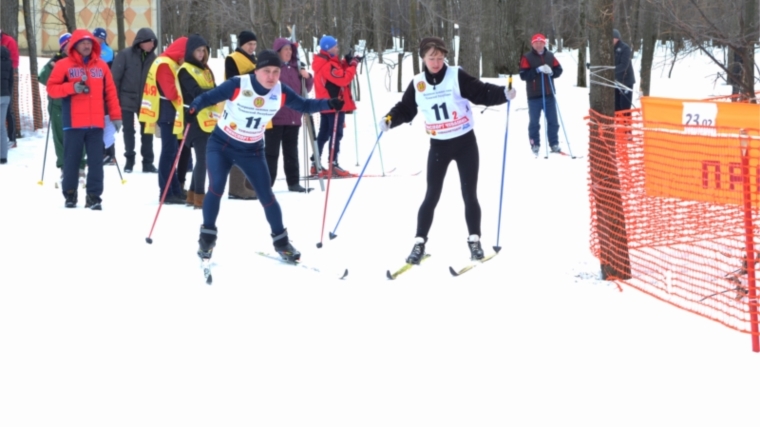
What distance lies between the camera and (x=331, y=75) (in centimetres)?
1173

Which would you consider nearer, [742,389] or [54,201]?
[742,389]

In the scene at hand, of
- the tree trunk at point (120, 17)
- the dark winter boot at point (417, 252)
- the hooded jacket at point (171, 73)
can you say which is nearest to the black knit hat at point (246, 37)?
the hooded jacket at point (171, 73)

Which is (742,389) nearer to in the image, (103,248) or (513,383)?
(513,383)

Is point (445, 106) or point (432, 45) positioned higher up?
point (432, 45)

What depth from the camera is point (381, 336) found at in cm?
546

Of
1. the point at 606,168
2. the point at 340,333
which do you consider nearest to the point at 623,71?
the point at 606,168

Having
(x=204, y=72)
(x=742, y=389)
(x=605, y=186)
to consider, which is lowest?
(x=742, y=389)

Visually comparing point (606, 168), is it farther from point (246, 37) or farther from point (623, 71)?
point (623, 71)

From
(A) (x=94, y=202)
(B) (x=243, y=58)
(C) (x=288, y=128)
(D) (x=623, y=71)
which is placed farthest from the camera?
(D) (x=623, y=71)

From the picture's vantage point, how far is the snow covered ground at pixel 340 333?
4.29 metres

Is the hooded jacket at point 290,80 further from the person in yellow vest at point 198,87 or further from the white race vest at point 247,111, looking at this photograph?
the white race vest at point 247,111

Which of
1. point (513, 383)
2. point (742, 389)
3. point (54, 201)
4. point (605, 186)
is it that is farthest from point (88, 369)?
point (54, 201)

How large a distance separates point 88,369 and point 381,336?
1663mm

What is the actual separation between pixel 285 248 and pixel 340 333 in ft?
6.01
